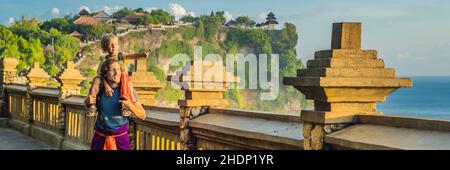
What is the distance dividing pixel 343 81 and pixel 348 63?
0.16 metres

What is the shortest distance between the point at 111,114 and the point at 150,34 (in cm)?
12563

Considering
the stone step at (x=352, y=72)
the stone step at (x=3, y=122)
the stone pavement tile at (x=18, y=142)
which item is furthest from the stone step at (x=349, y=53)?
the stone step at (x=3, y=122)

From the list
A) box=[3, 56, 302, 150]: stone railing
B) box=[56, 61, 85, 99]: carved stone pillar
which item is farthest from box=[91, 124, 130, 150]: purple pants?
box=[56, 61, 85, 99]: carved stone pillar

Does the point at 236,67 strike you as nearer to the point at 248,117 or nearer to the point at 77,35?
the point at 77,35

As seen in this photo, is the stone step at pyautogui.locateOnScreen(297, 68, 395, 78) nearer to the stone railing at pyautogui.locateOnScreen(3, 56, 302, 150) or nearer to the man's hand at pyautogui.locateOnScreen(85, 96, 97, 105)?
the stone railing at pyautogui.locateOnScreen(3, 56, 302, 150)

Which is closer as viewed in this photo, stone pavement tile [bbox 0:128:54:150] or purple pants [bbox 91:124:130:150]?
purple pants [bbox 91:124:130:150]

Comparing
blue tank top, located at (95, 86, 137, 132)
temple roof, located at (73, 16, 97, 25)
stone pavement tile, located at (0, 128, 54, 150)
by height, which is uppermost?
temple roof, located at (73, 16, 97, 25)

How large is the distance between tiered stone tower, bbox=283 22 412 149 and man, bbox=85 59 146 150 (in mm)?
1288

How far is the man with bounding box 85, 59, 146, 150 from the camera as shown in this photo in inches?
195

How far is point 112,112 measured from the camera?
16.6 ft

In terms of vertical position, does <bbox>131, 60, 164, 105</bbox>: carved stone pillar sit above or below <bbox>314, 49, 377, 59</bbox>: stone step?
below

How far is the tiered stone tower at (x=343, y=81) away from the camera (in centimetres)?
452

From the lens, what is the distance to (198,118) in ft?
22.5
